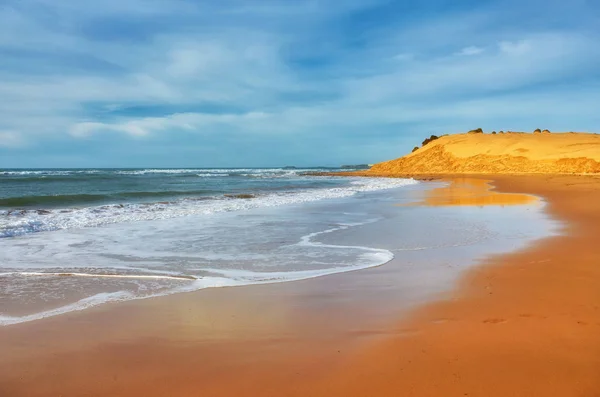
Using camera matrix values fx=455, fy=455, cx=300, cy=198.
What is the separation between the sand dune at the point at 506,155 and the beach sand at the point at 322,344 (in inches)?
1399

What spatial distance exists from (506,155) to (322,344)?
4767 cm

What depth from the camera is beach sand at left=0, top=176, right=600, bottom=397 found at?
2.72 metres

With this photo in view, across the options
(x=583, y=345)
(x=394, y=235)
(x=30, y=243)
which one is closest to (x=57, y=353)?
(x=583, y=345)

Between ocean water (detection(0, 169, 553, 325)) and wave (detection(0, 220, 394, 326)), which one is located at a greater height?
ocean water (detection(0, 169, 553, 325))

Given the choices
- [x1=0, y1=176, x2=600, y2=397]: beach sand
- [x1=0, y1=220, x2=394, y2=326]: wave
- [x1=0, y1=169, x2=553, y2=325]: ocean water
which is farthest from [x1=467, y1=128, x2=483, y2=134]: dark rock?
[x1=0, y1=176, x2=600, y2=397]: beach sand

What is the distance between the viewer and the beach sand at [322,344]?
2725mm

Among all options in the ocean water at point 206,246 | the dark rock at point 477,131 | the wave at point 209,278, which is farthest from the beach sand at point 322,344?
the dark rock at point 477,131

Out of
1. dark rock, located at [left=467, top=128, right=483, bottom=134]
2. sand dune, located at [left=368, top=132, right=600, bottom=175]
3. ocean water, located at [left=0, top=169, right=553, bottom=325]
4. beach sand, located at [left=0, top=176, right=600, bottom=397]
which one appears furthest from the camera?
dark rock, located at [left=467, top=128, right=483, bottom=134]

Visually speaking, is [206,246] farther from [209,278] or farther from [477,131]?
[477,131]

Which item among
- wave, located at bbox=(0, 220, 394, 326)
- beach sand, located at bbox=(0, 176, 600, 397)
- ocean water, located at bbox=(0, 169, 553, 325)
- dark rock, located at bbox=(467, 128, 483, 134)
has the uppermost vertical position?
dark rock, located at bbox=(467, 128, 483, 134)

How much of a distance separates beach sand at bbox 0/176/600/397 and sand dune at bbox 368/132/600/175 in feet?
117

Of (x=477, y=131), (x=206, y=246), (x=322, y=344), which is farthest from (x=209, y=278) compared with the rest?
(x=477, y=131)

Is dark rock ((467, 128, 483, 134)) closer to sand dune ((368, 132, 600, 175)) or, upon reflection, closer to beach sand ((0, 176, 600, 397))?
sand dune ((368, 132, 600, 175))

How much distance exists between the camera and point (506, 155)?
45.9 metres
